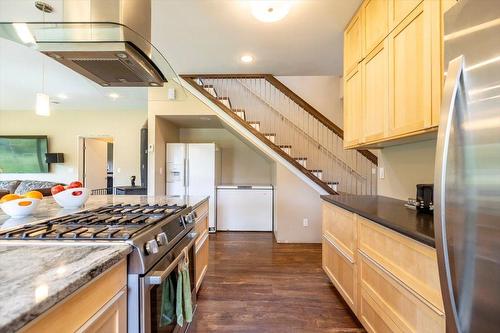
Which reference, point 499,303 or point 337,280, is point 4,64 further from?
point 499,303

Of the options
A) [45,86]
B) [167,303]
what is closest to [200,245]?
[167,303]

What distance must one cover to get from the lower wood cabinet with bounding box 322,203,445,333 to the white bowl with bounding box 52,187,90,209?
76.8 inches

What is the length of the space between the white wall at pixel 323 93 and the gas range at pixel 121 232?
15.6ft

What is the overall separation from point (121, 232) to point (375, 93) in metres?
2.11

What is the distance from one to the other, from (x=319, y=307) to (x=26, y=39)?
111 inches

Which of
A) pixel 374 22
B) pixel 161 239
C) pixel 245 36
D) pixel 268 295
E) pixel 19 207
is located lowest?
pixel 268 295

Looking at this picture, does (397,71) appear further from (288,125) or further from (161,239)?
(288,125)

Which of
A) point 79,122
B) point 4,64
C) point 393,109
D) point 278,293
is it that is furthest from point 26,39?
point 79,122

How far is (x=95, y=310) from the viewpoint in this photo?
80 centimetres

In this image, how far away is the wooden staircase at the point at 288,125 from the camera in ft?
14.0

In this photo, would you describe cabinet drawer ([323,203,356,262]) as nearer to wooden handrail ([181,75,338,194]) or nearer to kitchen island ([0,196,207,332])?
wooden handrail ([181,75,338,194])

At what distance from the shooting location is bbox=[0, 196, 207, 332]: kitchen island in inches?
22.0

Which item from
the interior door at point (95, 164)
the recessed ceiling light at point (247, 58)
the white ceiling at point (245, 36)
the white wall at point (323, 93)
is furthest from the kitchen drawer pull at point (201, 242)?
the interior door at point (95, 164)

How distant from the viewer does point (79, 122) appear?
22.7 ft
